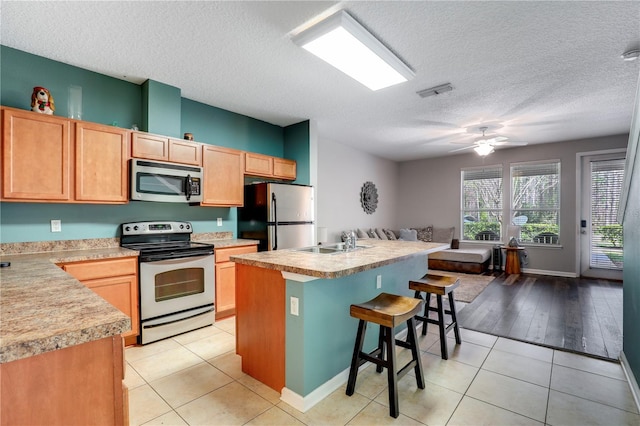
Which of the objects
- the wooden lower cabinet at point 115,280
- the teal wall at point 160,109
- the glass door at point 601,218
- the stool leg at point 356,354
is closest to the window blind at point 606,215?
the glass door at point 601,218

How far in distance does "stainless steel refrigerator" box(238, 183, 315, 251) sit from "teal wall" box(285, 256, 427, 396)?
174 cm

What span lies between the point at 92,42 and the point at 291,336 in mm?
2880

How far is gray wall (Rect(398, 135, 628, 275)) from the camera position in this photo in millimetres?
5914

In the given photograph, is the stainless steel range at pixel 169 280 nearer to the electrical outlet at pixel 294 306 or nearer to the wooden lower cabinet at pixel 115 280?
the wooden lower cabinet at pixel 115 280

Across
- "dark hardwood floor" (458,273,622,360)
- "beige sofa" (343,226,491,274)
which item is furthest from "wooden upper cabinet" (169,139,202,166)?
"beige sofa" (343,226,491,274)

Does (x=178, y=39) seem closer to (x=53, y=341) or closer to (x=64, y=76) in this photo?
(x=64, y=76)

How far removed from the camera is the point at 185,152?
135 inches

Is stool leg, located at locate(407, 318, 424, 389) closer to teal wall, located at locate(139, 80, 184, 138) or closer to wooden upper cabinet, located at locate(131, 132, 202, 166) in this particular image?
wooden upper cabinet, located at locate(131, 132, 202, 166)

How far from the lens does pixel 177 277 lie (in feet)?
10.2

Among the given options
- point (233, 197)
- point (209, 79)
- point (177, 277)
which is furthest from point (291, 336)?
point (209, 79)

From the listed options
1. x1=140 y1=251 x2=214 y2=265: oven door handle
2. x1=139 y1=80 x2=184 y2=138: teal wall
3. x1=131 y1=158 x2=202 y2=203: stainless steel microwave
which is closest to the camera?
x1=140 y1=251 x2=214 y2=265: oven door handle

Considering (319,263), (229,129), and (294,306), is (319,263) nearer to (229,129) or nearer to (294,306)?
(294,306)

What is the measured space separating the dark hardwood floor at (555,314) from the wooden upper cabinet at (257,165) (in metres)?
3.16

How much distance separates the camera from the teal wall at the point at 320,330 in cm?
195
